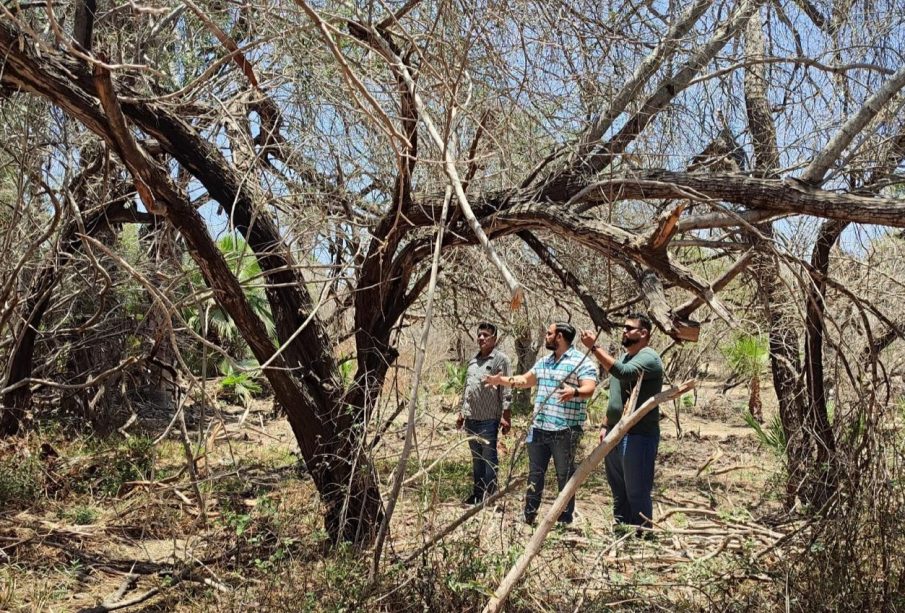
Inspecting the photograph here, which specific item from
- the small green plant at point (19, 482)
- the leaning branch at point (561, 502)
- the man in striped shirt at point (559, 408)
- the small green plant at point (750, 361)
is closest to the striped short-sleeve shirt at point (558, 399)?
the man in striped shirt at point (559, 408)

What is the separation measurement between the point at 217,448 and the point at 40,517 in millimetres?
3686

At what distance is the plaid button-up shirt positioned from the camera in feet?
22.1

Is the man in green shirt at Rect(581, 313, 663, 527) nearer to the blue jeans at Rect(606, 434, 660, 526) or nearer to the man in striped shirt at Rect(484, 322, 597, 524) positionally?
the blue jeans at Rect(606, 434, 660, 526)

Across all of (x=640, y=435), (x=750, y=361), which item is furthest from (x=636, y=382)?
A: (x=750, y=361)

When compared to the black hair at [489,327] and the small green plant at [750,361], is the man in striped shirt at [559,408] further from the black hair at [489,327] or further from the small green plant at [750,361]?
the small green plant at [750,361]

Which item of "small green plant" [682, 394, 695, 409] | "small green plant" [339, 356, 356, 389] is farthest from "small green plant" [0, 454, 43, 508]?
"small green plant" [682, 394, 695, 409]

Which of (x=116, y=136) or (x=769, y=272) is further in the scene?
(x=769, y=272)

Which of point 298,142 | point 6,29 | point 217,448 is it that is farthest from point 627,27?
point 217,448

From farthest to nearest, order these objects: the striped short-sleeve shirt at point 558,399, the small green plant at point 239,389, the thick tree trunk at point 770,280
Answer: the small green plant at point 239,389 < the striped short-sleeve shirt at point 558,399 < the thick tree trunk at point 770,280

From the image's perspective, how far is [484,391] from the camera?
266 inches

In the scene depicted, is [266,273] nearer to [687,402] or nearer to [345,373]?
[345,373]

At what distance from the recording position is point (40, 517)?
6.48 m

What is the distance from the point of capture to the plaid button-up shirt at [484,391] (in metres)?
6.73

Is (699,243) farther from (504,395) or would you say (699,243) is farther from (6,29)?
(6,29)
